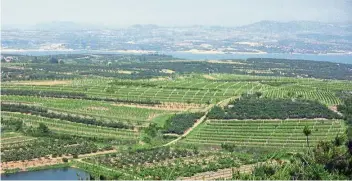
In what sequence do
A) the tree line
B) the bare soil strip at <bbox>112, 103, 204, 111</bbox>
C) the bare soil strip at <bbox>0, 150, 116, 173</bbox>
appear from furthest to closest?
the bare soil strip at <bbox>112, 103, 204, 111</bbox>
the tree line
the bare soil strip at <bbox>0, 150, 116, 173</bbox>

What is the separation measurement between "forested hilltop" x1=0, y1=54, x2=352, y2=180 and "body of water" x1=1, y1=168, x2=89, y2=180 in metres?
0.41

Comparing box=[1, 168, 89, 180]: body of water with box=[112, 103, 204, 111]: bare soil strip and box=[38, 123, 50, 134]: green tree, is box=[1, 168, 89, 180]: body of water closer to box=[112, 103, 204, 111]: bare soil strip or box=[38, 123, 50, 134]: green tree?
box=[38, 123, 50, 134]: green tree

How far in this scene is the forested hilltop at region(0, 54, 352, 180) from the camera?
89.6ft

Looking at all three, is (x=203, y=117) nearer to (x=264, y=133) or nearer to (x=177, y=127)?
(x=177, y=127)

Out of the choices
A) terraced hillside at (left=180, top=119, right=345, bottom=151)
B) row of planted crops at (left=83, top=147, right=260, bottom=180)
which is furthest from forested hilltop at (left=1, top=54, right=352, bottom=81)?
row of planted crops at (left=83, top=147, right=260, bottom=180)

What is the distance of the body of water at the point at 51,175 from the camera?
2689 cm

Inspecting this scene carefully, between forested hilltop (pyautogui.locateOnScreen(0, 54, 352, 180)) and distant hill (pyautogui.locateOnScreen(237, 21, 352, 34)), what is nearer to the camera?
forested hilltop (pyautogui.locateOnScreen(0, 54, 352, 180))

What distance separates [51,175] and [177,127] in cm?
1112

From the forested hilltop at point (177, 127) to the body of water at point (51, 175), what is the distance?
408 mm

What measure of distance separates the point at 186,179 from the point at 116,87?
25.5m

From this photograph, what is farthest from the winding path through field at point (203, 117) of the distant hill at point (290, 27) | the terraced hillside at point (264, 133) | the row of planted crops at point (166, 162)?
the distant hill at point (290, 27)

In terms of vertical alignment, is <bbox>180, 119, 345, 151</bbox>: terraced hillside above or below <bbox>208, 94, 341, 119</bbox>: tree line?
below

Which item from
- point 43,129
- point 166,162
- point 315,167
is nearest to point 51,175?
point 166,162

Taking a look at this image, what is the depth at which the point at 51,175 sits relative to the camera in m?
27.6
